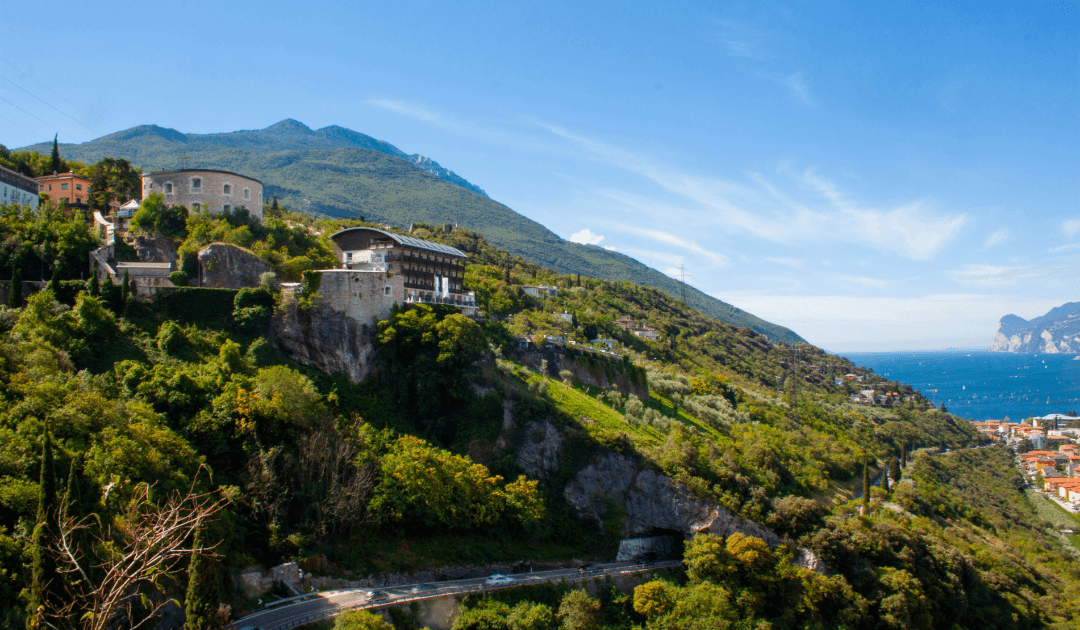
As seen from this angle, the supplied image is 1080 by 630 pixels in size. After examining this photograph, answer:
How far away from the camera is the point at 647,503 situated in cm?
4003

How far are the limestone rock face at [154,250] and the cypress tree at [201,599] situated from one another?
26.2m

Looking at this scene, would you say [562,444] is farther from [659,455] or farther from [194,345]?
[194,345]

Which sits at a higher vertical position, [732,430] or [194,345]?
[194,345]

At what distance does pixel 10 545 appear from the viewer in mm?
20797

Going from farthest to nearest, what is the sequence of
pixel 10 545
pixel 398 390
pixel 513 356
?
pixel 513 356
pixel 398 390
pixel 10 545

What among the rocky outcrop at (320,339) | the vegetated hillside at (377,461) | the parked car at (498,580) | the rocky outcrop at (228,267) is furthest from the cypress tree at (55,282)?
the parked car at (498,580)

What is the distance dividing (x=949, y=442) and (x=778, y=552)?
262ft

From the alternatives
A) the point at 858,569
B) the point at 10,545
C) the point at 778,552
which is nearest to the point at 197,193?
the point at 10,545

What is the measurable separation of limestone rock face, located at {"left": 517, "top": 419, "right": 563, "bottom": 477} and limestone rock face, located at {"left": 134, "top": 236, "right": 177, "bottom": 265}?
2666 cm

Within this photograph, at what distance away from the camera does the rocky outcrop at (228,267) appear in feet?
128

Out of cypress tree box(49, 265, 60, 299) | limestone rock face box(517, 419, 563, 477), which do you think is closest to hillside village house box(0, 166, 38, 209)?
cypress tree box(49, 265, 60, 299)

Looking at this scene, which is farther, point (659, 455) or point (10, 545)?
point (659, 455)

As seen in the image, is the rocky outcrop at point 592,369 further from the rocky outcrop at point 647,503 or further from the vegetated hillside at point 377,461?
the rocky outcrop at point 647,503

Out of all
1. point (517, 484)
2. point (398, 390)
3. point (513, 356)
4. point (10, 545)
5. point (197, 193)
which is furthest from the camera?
point (513, 356)
